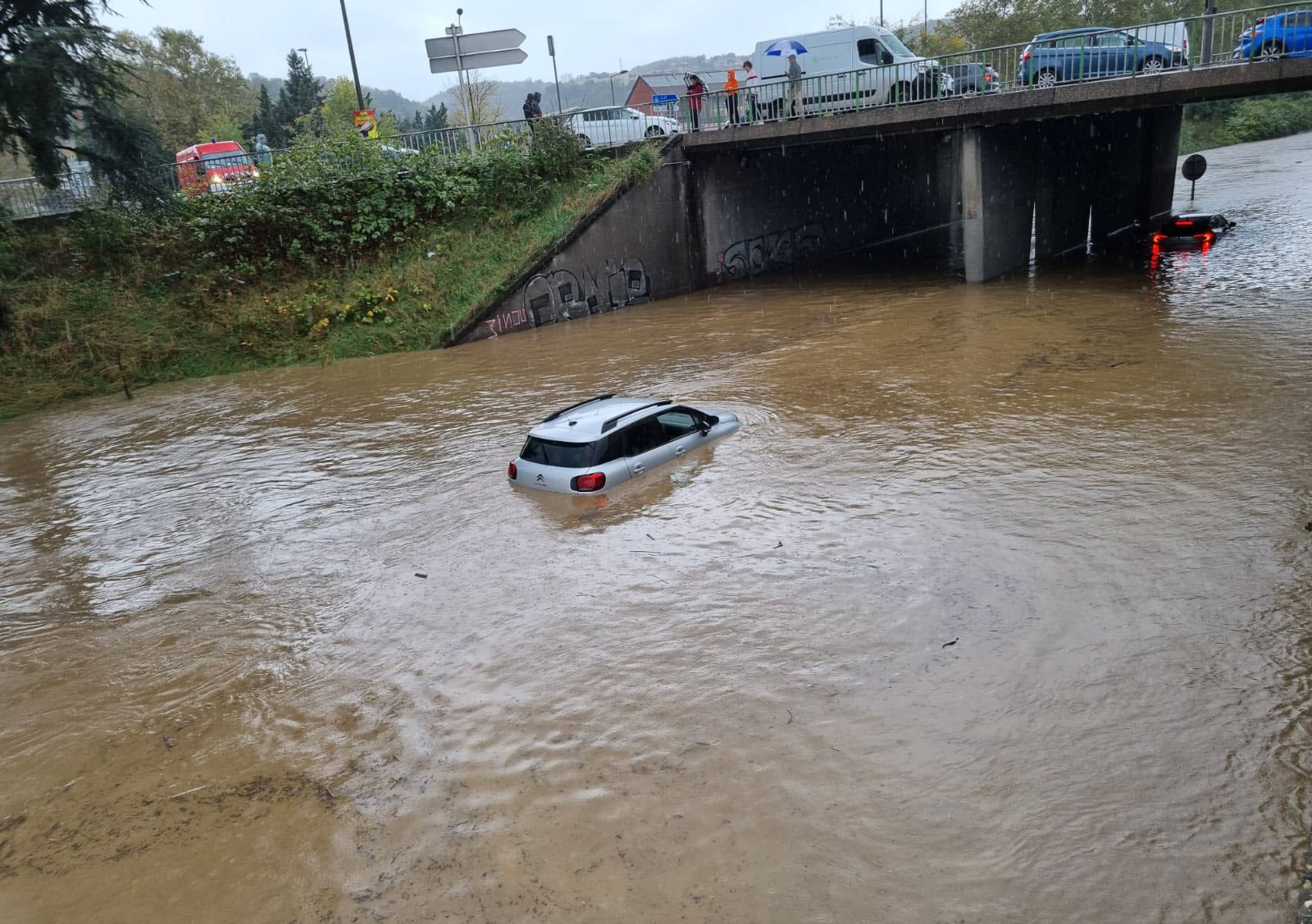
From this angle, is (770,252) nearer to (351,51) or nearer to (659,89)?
(351,51)

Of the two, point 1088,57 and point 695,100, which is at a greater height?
point 695,100

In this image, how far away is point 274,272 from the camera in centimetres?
2341

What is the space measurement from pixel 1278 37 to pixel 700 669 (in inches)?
777

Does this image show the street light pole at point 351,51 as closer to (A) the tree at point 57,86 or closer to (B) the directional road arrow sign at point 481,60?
(B) the directional road arrow sign at point 481,60

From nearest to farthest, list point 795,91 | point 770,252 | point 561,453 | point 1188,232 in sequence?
point 561,453 < point 795,91 < point 1188,232 < point 770,252

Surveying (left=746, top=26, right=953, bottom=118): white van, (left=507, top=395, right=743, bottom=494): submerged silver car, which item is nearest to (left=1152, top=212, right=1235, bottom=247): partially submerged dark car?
(left=746, top=26, right=953, bottom=118): white van

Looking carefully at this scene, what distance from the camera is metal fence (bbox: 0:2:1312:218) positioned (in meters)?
19.2

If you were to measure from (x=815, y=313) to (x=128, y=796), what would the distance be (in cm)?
1937


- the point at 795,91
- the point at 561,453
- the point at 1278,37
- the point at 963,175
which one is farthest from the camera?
the point at 795,91

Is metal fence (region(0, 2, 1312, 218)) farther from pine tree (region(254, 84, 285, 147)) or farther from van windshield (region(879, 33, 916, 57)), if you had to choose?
pine tree (region(254, 84, 285, 147))

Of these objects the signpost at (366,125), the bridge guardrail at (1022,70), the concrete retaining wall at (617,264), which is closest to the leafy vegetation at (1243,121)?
the bridge guardrail at (1022,70)

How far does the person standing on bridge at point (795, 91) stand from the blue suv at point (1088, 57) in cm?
549

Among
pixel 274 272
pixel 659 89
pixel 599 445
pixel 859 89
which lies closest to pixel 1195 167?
pixel 859 89

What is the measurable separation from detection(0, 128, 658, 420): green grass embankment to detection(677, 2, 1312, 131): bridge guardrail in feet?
11.4
